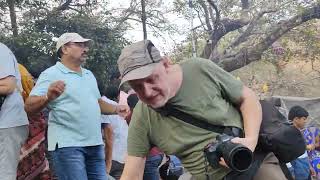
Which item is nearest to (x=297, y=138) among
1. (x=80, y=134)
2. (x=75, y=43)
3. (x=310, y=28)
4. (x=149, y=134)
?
(x=149, y=134)

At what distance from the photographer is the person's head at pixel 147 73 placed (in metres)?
2.18

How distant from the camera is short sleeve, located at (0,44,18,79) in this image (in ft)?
11.1

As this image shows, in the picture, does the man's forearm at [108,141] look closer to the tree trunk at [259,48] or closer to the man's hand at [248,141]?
the man's hand at [248,141]

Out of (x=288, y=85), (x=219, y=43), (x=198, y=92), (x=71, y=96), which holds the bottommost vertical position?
(x=288, y=85)

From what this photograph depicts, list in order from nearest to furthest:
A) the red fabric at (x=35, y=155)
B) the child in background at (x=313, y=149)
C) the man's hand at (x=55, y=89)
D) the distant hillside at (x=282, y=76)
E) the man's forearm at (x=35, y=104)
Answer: the man's hand at (x=55, y=89) → the man's forearm at (x=35, y=104) → the red fabric at (x=35, y=155) → the child in background at (x=313, y=149) → the distant hillside at (x=282, y=76)

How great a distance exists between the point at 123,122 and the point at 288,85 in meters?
8.84

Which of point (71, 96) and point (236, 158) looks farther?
point (71, 96)

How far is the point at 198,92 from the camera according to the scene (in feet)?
8.00

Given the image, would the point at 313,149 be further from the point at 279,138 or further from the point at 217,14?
the point at 279,138

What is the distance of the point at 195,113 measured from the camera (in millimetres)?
2418

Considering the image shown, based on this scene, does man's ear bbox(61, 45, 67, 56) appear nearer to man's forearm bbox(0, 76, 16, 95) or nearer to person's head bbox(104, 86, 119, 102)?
man's forearm bbox(0, 76, 16, 95)

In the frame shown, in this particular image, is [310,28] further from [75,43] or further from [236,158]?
[236,158]

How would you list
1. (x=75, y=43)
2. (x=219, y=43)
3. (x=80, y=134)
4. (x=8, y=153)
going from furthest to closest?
(x=219, y=43), (x=75, y=43), (x=80, y=134), (x=8, y=153)

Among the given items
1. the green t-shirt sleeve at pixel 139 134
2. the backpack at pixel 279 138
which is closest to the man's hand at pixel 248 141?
the backpack at pixel 279 138
